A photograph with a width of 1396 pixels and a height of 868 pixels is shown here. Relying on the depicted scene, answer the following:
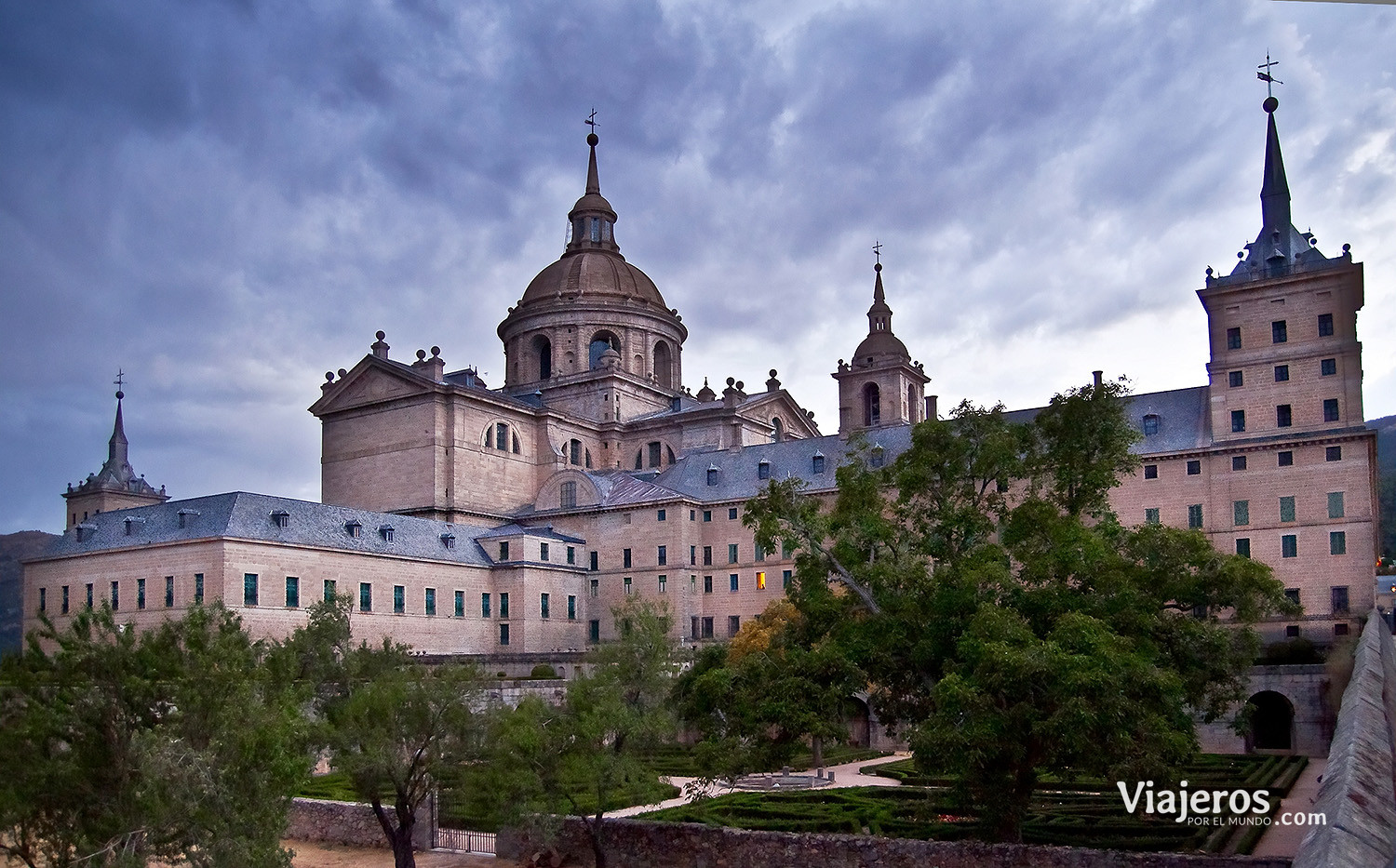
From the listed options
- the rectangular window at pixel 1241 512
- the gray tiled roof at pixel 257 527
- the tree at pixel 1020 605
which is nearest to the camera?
the tree at pixel 1020 605

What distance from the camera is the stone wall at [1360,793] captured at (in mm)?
8578

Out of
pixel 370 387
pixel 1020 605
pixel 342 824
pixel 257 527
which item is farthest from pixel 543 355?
pixel 1020 605

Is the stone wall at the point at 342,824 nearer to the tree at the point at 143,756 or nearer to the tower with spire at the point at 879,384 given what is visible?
the tree at the point at 143,756

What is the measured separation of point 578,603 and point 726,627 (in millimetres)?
7568

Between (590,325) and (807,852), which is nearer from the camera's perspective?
(807,852)

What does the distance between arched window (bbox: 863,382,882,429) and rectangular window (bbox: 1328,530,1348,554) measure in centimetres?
3139

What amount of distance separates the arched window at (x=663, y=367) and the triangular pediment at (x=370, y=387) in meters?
19.3

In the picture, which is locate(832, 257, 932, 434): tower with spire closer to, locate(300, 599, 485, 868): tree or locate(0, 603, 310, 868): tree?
locate(300, 599, 485, 868): tree

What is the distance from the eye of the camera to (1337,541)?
45.1m

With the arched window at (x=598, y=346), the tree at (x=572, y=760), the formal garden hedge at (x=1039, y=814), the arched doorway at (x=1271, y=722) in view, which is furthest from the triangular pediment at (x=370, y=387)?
the arched doorway at (x=1271, y=722)

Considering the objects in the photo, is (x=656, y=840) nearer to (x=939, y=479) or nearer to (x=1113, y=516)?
(x=939, y=479)

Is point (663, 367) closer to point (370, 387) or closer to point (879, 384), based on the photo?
point (879, 384)

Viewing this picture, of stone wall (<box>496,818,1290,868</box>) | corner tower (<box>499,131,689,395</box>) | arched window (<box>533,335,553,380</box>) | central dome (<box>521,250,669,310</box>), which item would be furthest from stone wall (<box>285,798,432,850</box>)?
central dome (<box>521,250,669,310</box>)

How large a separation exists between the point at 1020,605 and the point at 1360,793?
11.3 meters
